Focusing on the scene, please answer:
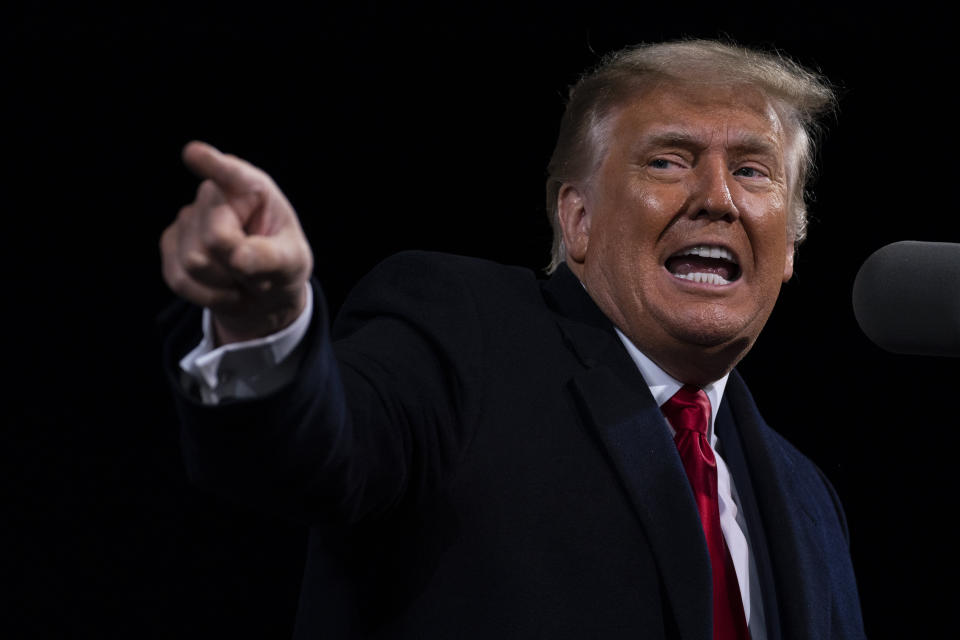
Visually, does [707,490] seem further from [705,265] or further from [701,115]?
[701,115]

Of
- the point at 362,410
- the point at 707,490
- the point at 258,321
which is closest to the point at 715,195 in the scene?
the point at 707,490

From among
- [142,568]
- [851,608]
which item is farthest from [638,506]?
[142,568]

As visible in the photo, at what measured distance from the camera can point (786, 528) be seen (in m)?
1.79

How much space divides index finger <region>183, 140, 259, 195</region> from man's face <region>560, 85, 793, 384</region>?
86 centimetres

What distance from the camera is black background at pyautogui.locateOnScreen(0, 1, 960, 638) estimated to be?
8.11ft

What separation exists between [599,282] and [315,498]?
72 cm

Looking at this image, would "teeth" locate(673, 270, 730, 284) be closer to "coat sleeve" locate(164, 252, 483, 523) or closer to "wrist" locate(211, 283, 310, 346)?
"coat sleeve" locate(164, 252, 483, 523)

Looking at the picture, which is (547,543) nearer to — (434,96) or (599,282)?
(599,282)

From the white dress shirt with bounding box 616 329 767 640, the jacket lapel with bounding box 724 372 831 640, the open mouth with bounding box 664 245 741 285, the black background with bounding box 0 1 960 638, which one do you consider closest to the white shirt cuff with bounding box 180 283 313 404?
the white dress shirt with bounding box 616 329 767 640

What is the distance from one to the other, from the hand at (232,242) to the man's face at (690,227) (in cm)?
77

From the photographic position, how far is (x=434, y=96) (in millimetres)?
2828

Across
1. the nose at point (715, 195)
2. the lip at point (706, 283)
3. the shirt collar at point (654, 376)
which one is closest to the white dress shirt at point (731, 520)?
the shirt collar at point (654, 376)

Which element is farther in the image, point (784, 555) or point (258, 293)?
point (784, 555)

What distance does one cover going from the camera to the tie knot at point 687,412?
1.74 metres
